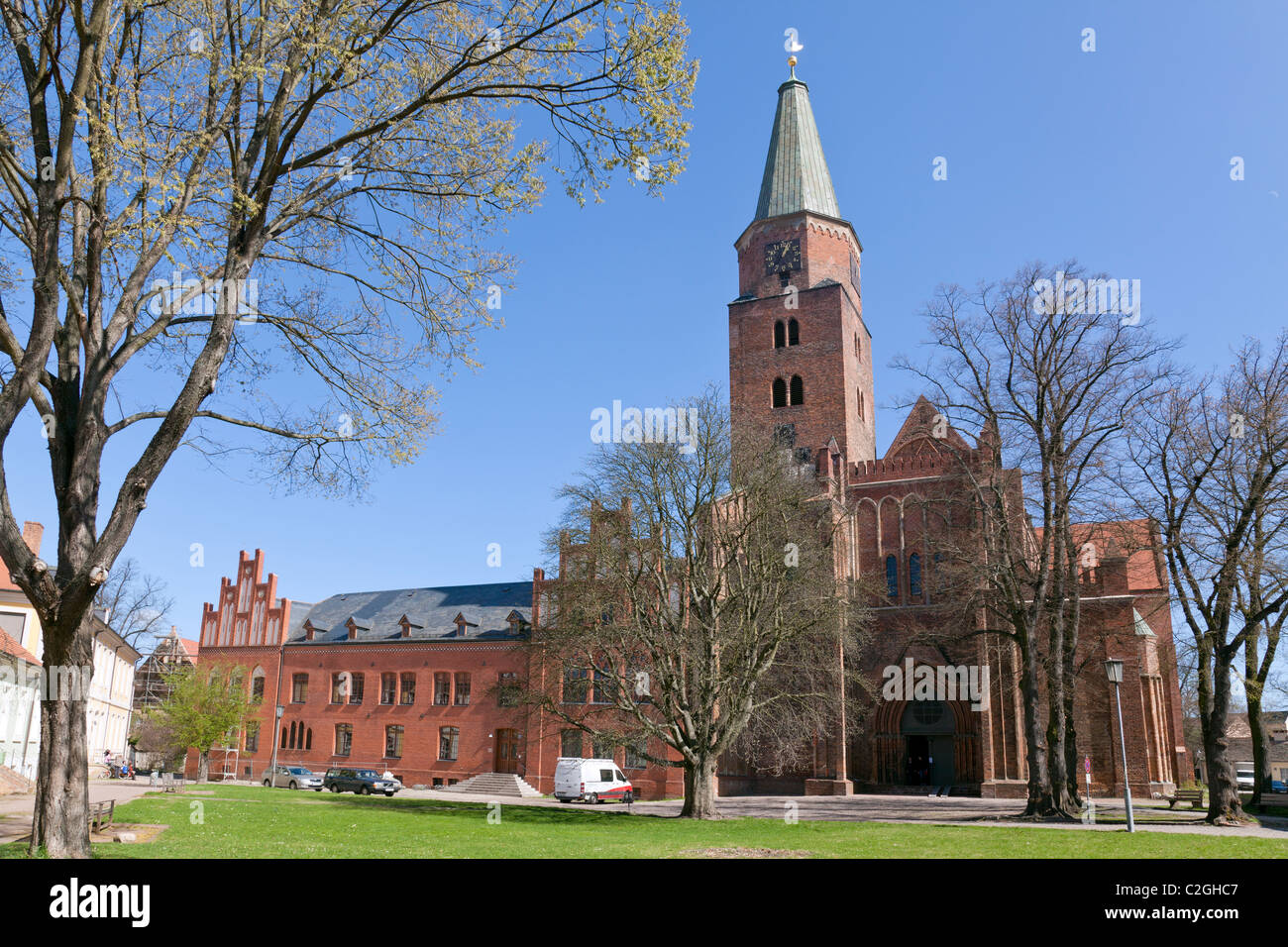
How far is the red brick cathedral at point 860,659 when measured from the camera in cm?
3719

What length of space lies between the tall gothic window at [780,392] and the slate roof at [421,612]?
51.1ft

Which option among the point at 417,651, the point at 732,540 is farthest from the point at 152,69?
the point at 417,651

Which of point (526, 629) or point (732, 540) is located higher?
point (732, 540)

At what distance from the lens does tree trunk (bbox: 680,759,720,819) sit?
25500 mm

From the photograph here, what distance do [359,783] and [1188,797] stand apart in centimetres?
3386

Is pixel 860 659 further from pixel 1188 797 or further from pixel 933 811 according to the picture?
pixel 1188 797

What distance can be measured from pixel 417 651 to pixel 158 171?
39.1 metres

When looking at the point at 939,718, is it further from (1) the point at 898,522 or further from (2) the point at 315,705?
(2) the point at 315,705

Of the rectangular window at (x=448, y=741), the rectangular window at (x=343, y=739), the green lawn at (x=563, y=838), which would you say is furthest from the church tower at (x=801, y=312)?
the rectangular window at (x=343, y=739)

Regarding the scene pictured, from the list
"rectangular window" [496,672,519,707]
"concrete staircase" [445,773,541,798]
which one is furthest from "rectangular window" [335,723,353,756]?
"rectangular window" [496,672,519,707]

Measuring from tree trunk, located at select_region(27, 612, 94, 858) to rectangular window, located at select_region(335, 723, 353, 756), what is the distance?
1526 inches

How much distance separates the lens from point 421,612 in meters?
49.1

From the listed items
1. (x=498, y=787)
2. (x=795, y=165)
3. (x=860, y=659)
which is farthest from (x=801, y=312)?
(x=498, y=787)

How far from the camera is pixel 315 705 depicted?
48000 mm
